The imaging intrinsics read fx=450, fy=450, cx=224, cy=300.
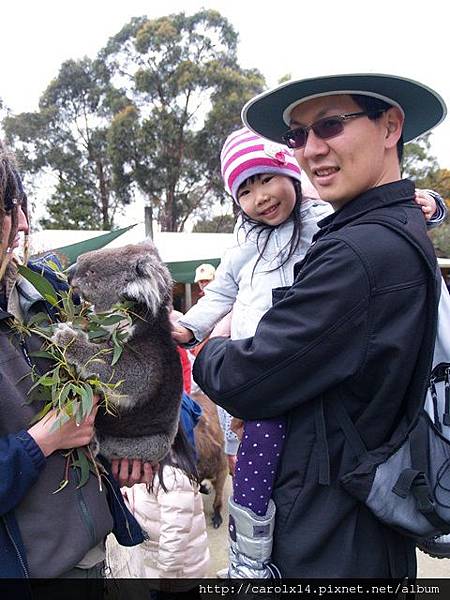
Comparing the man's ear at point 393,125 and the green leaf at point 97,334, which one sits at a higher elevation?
the man's ear at point 393,125

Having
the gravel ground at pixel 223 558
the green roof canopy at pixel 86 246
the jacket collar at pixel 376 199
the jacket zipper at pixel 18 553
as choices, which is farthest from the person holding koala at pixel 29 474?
the green roof canopy at pixel 86 246

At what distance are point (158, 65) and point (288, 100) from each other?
2367 centimetres

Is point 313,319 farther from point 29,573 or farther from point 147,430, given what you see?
point 29,573

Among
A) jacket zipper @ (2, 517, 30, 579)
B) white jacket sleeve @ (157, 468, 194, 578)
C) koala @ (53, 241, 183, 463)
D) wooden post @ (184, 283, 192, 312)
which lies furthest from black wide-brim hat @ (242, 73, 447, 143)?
wooden post @ (184, 283, 192, 312)

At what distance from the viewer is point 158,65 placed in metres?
22.1

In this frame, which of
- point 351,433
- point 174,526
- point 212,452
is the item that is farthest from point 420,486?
point 212,452

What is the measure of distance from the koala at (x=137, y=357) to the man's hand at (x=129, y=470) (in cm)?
2

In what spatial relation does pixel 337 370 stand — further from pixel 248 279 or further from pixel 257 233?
pixel 257 233

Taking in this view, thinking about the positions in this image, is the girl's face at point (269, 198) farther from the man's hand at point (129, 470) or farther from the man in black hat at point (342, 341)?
the man's hand at point (129, 470)

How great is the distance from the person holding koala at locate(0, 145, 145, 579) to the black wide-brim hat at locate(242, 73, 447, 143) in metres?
0.79

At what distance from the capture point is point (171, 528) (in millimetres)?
2453

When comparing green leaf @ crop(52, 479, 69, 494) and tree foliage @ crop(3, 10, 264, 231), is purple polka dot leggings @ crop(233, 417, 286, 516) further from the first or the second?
tree foliage @ crop(3, 10, 264, 231)

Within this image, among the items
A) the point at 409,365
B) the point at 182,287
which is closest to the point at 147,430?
the point at 409,365

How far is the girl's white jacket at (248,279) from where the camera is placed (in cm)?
190
